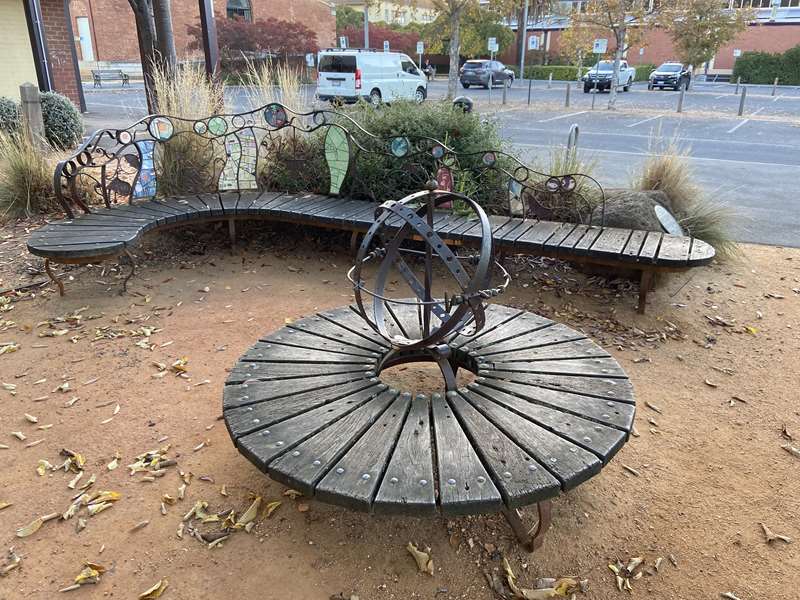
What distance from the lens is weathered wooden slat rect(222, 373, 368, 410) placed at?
2111mm

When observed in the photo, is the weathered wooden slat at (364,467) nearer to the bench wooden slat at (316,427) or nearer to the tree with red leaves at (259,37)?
the bench wooden slat at (316,427)

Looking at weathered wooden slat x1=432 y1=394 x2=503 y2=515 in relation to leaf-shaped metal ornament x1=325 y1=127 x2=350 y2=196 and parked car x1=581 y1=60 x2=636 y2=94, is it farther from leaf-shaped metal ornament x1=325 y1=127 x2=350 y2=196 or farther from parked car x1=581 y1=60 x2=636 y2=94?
parked car x1=581 y1=60 x2=636 y2=94

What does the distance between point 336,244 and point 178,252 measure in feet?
4.25

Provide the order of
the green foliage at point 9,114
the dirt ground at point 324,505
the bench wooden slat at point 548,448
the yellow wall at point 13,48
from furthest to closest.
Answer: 1. the yellow wall at point 13,48
2. the green foliage at point 9,114
3. the dirt ground at point 324,505
4. the bench wooden slat at point 548,448

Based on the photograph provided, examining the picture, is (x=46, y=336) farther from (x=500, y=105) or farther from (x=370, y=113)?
(x=500, y=105)

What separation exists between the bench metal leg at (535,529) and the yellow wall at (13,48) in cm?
Answer: 1391

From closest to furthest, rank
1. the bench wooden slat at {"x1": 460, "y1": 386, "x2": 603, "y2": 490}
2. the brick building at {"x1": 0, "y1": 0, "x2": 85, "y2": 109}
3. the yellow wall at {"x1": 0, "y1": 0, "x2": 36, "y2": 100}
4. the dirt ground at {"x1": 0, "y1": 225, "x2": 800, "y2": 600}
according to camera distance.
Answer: the bench wooden slat at {"x1": 460, "y1": 386, "x2": 603, "y2": 490}, the dirt ground at {"x1": 0, "y1": 225, "x2": 800, "y2": 600}, the yellow wall at {"x1": 0, "y1": 0, "x2": 36, "y2": 100}, the brick building at {"x1": 0, "y1": 0, "x2": 85, "y2": 109}

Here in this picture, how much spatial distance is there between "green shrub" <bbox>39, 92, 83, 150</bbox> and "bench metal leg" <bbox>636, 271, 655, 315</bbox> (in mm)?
8142

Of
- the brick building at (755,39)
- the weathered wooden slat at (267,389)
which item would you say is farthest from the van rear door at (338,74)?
the brick building at (755,39)

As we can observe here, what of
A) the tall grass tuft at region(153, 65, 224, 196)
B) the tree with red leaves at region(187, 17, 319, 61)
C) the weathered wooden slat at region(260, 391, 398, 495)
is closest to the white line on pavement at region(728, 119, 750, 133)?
the tall grass tuft at region(153, 65, 224, 196)

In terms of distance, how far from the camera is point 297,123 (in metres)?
5.84

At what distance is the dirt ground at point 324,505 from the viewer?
197 centimetres

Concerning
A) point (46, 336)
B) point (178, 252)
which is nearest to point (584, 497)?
point (46, 336)

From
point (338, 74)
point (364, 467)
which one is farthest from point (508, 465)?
point (338, 74)
